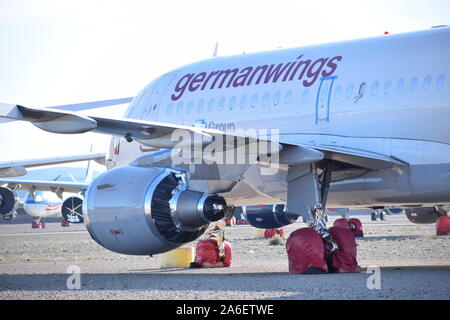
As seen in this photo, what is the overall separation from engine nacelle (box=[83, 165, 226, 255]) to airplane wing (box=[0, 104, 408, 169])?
146 centimetres

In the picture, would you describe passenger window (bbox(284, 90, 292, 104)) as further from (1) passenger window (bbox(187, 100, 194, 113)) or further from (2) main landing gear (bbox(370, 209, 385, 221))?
(2) main landing gear (bbox(370, 209, 385, 221))

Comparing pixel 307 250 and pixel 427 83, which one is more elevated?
pixel 427 83

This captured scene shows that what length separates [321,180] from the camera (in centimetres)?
1520

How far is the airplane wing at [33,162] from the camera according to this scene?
2741 cm

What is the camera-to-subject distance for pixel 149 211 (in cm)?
1459

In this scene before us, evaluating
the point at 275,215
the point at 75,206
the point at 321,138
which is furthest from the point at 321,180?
the point at 75,206

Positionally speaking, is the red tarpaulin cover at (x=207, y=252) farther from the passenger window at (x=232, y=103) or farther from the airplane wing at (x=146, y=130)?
the airplane wing at (x=146, y=130)

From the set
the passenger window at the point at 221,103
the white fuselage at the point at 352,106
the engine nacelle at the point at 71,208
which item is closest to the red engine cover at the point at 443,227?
the white fuselage at the point at 352,106

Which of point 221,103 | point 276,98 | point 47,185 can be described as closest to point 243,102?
point 221,103

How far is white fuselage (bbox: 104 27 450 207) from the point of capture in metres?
13.8

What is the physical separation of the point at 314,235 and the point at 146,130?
318cm

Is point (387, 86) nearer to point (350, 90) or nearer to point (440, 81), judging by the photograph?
point (350, 90)
